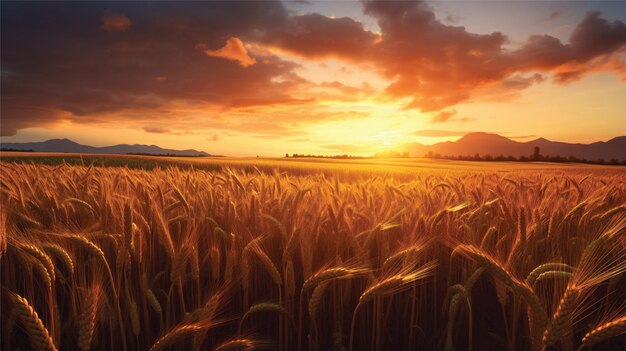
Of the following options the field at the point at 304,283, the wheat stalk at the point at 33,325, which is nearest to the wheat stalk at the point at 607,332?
the field at the point at 304,283

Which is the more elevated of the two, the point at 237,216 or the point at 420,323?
the point at 237,216

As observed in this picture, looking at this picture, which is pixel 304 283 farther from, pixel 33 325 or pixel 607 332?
pixel 607 332

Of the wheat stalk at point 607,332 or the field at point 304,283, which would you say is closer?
the wheat stalk at point 607,332

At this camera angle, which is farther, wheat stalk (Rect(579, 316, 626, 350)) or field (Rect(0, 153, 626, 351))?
field (Rect(0, 153, 626, 351))

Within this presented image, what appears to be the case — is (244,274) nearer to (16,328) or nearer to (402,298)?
(402,298)

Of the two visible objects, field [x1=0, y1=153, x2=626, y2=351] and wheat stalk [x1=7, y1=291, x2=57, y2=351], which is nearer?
wheat stalk [x1=7, y1=291, x2=57, y2=351]

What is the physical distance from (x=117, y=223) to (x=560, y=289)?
2240 millimetres

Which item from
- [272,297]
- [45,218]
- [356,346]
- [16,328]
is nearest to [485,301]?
[356,346]

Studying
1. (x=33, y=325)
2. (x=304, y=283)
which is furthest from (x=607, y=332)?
(x=33, y=325)

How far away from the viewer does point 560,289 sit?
4.88 ft

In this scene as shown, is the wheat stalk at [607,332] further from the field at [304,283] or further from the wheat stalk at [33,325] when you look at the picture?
the wheat stalk at [33,325]

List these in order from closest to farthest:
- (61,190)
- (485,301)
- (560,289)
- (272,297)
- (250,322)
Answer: (560,289) → (250,322) → (272,297) → (485,301) → (61,190)

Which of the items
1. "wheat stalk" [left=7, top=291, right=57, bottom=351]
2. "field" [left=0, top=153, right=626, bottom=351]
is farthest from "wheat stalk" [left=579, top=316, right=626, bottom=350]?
"wheat stalk" [left=7, top=291, right=57, bottom=351]

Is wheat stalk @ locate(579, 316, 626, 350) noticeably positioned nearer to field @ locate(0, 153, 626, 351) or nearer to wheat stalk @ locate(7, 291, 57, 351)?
field @ locate(0, 153, 626, 351)
